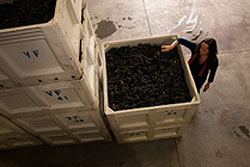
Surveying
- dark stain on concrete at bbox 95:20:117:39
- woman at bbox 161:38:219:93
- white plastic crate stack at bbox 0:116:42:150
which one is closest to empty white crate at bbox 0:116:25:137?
white plastic crate stack at bbox 0:116:42:150

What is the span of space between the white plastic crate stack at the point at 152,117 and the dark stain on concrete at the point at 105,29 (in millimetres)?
1436

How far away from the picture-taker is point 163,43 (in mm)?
2240

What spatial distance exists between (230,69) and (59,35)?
9.51ft

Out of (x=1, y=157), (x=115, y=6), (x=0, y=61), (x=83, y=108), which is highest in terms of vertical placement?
(x=0, y=61)

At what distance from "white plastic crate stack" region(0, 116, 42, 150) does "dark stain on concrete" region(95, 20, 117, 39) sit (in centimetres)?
223

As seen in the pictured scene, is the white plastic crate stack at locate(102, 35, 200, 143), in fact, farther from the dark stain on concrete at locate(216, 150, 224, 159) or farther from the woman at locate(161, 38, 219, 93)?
the dark stain on concrete at locate(216, 150, 224, 159)

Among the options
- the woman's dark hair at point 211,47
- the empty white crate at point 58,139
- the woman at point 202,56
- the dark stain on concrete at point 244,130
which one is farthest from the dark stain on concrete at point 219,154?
the empty white crate at point 58,139

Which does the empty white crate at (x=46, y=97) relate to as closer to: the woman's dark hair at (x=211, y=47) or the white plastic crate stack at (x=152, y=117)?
the white plastic crate stack at (x=152, y=117)

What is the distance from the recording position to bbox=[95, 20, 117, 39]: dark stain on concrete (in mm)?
3584

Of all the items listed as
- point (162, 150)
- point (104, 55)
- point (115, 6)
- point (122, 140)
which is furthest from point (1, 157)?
point (115, 6)

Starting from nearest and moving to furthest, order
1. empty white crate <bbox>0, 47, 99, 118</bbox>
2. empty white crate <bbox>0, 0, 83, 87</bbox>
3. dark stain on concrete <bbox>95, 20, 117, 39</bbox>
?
empty white crate <bbox>0, 0, 83, 87</bbox> < empty white crate <bbox>0, 47, 99, 118</bbox> < dark stain on concrete <bbox>95, 20, 117, 39</bbox>

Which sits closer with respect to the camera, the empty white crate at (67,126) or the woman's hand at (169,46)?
the empty white crate at (67,126)

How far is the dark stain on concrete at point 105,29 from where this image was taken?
3584 millimetres

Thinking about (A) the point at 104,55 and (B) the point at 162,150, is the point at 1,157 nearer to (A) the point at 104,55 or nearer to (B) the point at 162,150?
(A) the point at 104,55
